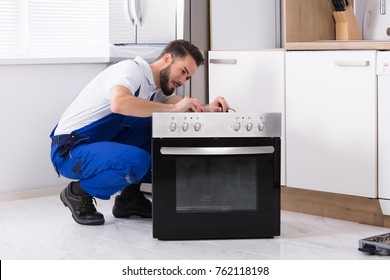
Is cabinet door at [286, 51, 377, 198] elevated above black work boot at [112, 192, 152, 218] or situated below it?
above

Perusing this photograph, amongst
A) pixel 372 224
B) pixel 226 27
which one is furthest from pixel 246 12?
pixel 372 224

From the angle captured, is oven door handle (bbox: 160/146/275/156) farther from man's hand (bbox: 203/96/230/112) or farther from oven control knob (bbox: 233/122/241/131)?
man's hand (bbox: 203/96/230/112)

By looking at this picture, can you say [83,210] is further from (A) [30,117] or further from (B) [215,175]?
(A) [30,117]

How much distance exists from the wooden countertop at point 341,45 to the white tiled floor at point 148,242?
0.79 m

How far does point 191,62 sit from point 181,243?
793mm

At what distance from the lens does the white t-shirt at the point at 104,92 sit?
3.48 m

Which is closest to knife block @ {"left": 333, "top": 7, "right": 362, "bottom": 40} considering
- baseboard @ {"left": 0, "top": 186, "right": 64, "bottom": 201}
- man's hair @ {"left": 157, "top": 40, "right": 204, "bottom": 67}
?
man's hair @ {"left": 157, "top": 40, "right": 204, "bottom": 67}

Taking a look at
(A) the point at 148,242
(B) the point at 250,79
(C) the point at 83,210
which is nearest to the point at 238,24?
(B) the point at 250,79

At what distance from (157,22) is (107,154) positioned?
99 centimetres

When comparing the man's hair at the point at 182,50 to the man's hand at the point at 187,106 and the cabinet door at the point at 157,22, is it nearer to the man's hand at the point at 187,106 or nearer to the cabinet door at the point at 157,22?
the man's hand at the point at 187,106

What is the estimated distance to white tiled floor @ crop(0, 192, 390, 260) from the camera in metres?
3.14

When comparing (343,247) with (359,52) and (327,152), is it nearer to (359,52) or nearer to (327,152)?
(327,152)

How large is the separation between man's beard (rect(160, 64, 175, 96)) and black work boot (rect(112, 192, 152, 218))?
1.83 feet

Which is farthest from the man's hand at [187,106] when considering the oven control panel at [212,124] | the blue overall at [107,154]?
the blue overall at [107,154]
